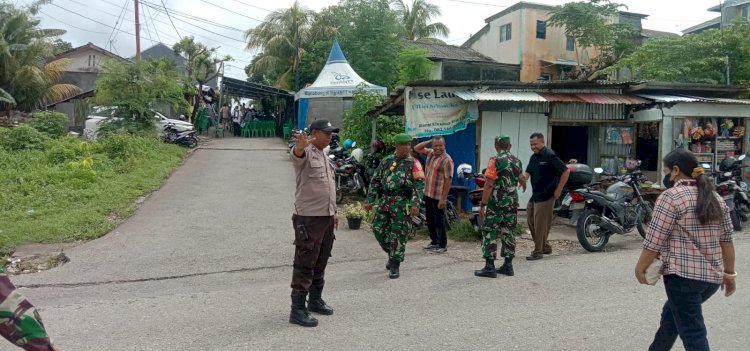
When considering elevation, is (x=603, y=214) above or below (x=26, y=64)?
below

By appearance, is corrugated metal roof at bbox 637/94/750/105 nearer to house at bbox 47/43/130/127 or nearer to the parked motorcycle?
the parked motorcycle

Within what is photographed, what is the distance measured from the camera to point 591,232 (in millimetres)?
8250

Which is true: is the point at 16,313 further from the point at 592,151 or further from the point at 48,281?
the point at 592,151

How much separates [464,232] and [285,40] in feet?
72.9

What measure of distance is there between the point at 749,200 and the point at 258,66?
993 inches

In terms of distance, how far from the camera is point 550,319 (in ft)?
16.5

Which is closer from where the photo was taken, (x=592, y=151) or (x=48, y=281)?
(x=48, y=281)

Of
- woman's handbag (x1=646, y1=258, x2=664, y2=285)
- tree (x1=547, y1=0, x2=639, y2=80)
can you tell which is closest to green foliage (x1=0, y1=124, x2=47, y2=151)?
woman's handbag (x1=646, y1=258, x2=664, y2=285)

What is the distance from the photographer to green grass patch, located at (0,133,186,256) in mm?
8758

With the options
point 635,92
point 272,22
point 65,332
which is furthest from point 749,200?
point 272,22

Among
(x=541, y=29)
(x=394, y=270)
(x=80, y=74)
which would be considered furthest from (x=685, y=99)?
(x=80, y=74)

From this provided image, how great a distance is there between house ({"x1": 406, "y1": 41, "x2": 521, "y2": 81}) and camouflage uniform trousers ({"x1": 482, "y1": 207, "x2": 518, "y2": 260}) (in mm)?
22832

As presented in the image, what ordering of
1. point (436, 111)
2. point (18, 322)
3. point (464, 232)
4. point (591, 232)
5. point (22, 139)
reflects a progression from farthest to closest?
point (22, 139) → point (436, 111) → point (464, 232) → point (591, 232) → point (18, 322)

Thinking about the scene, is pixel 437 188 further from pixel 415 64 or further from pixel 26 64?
pixel 26 64
